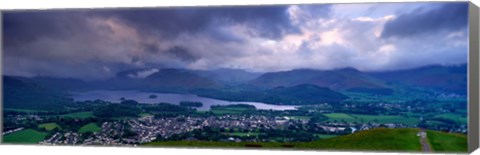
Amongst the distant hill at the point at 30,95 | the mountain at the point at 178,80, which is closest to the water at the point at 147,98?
the mountain at the point at 178,80

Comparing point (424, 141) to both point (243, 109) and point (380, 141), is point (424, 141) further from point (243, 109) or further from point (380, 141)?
point (243, 109)

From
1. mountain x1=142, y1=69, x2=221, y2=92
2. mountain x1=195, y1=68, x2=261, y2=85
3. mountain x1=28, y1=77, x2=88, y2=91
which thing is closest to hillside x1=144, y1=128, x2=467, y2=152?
mountain x1=195, y1=68, x2=261, y2=85

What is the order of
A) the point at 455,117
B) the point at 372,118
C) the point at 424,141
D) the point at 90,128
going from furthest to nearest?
1. the point at 90,128
2. the point at 372,118
3. the point at 424,141
4. the point at 455,117

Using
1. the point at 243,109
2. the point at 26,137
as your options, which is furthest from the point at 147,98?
the point at 26,137

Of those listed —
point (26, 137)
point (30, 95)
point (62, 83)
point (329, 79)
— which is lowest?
point (26, 137)

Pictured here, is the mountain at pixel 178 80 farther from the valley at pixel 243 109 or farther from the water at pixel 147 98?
the water at pixel 147 98
